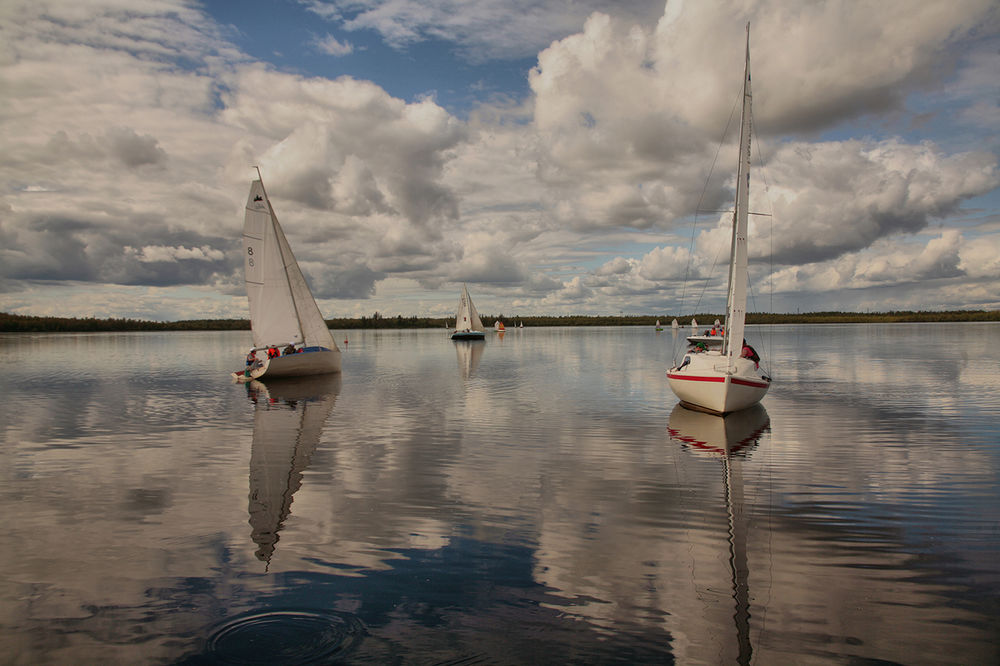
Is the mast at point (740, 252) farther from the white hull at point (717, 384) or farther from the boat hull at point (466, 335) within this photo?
the boat hull at point (466, 335)

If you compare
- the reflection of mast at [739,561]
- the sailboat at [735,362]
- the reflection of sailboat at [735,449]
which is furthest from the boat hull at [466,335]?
the reflection of mast at [739,561]

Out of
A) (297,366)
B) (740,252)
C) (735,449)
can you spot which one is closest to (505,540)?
(735,449)

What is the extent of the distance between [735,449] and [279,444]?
1313 centimetres

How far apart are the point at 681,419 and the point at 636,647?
16.3 meters

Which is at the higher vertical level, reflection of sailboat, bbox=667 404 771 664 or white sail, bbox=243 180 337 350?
white sail, bbox=243 180 337 350

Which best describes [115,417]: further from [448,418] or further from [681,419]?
[681,419]

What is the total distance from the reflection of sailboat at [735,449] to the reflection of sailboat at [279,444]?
6477 millimetres

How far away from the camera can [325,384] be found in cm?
3556

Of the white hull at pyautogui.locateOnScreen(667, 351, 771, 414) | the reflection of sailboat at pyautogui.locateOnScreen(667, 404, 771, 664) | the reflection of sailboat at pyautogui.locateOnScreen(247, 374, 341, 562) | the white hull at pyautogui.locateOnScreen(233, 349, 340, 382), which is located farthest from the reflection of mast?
the white hull at pyautogui.locateOnScreen(233, 349, 340, 382)

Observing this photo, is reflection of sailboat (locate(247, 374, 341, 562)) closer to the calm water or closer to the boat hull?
the calm water

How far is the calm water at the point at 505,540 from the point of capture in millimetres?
6512

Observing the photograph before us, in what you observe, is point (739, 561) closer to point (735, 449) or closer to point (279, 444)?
point (735, 449)

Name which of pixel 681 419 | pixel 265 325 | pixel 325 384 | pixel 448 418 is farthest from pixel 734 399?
pixel 265 325

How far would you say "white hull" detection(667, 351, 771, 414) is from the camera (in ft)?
70.6
